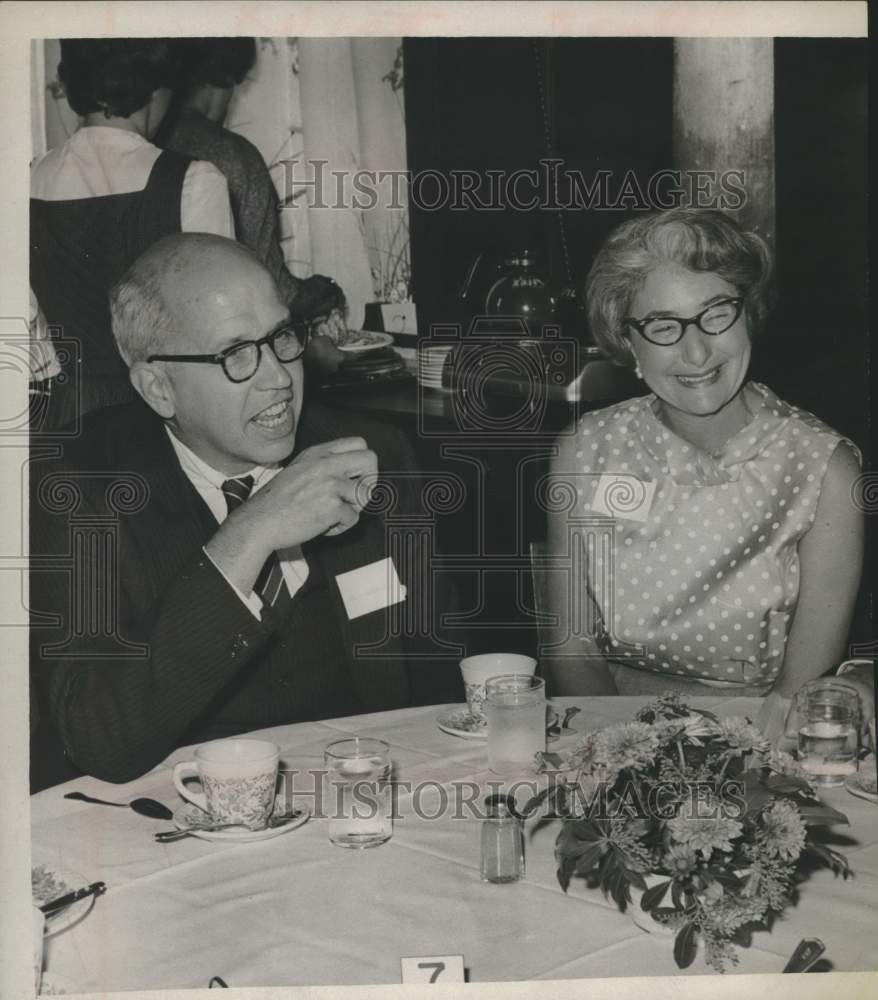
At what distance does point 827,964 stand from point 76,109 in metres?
1.50

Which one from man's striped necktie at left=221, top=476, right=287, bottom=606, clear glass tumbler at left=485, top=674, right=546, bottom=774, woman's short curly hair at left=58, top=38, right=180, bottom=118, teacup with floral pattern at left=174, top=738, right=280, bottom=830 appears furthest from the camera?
man's striped necktie at left=221, top=476, right=287, bottom=606

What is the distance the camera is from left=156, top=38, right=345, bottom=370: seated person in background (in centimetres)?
173

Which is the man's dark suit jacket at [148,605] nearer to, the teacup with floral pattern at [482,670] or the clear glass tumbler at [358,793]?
the teacup with floral pattern at [482,670]

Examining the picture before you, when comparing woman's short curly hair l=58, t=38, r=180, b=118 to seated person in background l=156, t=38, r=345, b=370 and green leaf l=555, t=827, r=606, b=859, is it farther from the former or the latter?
green leaf l=555, t=827, r=606, b=859

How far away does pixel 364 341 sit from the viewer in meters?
1.85

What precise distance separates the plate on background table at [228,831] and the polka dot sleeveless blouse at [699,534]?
2.29ft

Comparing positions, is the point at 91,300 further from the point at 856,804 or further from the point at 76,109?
the point at 856,804

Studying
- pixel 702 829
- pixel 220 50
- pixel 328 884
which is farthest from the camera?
pixel 220 50

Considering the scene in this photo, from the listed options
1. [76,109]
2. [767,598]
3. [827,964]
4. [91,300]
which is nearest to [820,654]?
[767,598]

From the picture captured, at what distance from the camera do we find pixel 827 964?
1250mm

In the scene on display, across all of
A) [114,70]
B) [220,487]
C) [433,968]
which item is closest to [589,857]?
[433,968]

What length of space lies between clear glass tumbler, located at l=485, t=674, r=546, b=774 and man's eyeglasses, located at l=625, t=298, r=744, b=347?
615mm

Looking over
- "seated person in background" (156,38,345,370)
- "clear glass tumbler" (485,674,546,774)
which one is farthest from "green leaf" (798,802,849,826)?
"seated person in background" (156,38,345,370)
